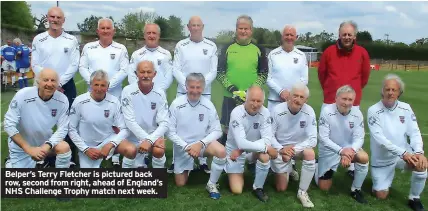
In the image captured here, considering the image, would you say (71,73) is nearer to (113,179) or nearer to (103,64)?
(103,64)

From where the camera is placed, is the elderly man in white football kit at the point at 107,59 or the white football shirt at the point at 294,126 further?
the elderly man in white football kit at the point at 107,59

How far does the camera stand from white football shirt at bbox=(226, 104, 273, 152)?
4867 millimetres

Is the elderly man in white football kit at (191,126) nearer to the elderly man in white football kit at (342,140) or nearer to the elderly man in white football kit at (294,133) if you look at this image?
the elderly man in white football kit at (294,133)

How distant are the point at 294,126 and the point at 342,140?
59 centimetres

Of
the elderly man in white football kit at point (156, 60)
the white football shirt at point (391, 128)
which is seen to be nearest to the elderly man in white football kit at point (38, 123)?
the elderly man in white football kit at point (156, 60)

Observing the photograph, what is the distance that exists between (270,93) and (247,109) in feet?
4.10

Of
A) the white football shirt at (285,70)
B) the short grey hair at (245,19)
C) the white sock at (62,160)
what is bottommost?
the white sock at (62,160)

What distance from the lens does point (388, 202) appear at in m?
4.91

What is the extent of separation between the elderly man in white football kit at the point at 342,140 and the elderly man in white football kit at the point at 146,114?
187cm

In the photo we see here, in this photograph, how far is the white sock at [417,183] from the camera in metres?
4.67

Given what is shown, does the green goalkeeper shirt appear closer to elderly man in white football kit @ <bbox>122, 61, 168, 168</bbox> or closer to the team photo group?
the team photo group

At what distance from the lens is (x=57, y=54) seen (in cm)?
600

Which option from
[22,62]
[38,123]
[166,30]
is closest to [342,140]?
[38,123]

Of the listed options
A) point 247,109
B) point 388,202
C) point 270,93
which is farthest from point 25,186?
point 388,202
